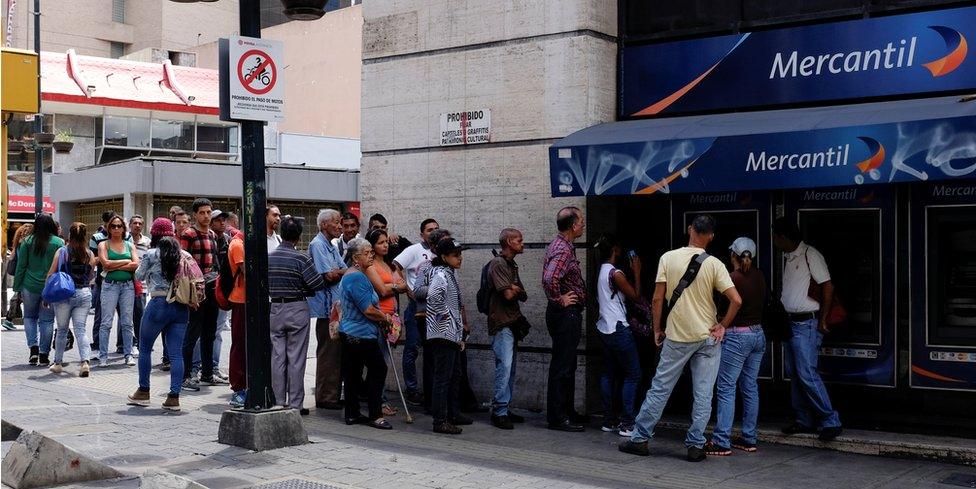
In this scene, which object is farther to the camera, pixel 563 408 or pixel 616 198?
pixel 616 198

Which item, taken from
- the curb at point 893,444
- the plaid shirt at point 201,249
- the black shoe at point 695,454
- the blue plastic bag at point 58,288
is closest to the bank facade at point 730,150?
the curb at point 893,444

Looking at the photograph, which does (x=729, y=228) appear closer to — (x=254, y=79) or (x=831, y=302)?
(x=831, y=302)

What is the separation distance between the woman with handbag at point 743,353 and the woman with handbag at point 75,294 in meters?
7.45

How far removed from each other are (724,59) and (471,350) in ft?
12.1

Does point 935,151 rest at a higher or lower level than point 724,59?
lower

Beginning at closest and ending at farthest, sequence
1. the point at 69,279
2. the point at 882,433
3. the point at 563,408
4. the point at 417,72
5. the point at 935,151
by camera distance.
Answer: the point at 935,151
the point at 882,433
the point at 563,408
the point at 417,72
the point at 69,279

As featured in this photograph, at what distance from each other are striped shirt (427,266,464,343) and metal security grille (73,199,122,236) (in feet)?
80.7

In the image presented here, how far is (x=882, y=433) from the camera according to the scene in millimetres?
8609

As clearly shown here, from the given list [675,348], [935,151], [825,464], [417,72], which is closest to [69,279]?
[417,72]

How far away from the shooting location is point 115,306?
508 inches

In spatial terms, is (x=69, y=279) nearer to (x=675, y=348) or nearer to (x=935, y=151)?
(x=675, y=348)

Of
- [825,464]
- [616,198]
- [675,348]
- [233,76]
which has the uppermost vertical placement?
[233,76]

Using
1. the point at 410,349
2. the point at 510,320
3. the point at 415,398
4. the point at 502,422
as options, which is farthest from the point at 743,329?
the point at 415,398

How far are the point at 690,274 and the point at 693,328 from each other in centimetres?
40
